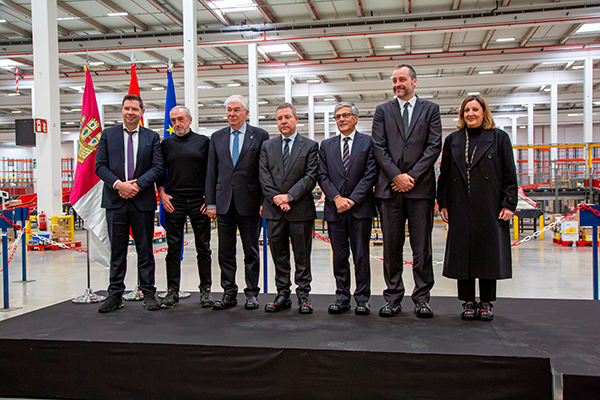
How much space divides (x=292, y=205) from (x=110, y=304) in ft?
5.35

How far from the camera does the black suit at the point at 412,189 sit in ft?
9.92

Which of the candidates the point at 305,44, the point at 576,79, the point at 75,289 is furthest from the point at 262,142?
the point at 576,79

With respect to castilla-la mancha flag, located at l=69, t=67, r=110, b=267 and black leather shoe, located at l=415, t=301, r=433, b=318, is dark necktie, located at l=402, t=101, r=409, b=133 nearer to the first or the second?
black leather shoe, located at l=415, t=301, r=433, b=318

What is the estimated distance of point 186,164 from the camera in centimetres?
346

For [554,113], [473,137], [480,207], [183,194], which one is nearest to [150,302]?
[183,194]

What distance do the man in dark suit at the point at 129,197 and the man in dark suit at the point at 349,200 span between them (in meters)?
1.41

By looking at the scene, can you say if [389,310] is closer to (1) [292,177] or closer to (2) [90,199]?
(1) [292,177]

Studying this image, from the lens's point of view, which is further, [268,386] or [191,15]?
[191,15]

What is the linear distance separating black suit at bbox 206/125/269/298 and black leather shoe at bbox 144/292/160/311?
21.9 inches

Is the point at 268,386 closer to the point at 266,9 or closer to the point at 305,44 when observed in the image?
the point at 266,9

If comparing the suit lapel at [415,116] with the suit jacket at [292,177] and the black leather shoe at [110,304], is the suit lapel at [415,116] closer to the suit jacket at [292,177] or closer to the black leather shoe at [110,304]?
the suit jacket at [292,177]

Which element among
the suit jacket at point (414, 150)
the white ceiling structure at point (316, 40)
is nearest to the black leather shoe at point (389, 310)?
the suit jacket at point (414, 150)

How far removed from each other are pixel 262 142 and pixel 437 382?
83.4 inches

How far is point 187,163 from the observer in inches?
136
